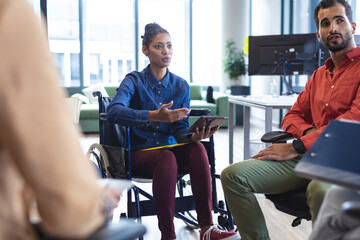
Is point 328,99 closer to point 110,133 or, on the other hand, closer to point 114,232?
A: point 110,133

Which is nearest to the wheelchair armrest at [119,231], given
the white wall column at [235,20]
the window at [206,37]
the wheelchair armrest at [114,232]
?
the wheelchair armrest at [114,232]

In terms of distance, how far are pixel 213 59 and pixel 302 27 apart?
2.89 m

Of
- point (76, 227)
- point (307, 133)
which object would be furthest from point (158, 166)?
point (76, 227)

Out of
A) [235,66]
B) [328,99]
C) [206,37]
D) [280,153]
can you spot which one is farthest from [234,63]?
[280,153]

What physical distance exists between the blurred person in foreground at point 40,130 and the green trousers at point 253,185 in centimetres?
126

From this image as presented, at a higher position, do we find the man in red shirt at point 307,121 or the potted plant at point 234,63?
the potted plant at point 234,63

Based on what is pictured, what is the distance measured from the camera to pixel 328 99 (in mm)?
2004

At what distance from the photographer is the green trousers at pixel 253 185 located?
1.81m

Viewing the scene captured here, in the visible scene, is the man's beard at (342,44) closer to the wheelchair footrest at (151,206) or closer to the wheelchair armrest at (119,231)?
the wheelchair footrest at (151,206)

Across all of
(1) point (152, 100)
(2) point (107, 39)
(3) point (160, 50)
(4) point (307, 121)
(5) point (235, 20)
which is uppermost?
(5) point (235, 20)

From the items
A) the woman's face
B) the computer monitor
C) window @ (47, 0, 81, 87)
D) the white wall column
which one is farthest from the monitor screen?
window @ (47, 0, 81, 87)

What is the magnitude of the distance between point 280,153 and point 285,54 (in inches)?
81.1

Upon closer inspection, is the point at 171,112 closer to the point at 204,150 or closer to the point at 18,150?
the point at 204,150

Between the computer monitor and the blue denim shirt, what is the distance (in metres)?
1.65
